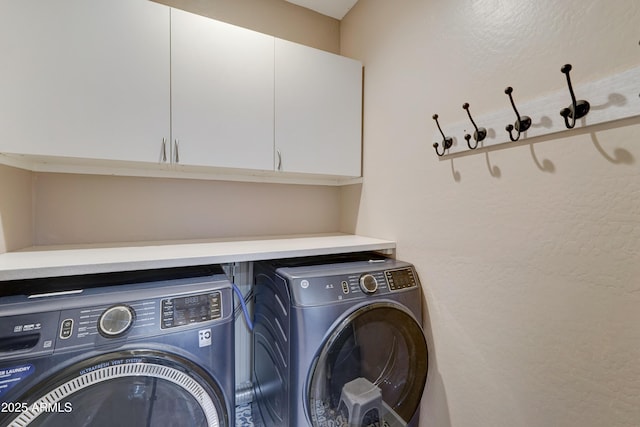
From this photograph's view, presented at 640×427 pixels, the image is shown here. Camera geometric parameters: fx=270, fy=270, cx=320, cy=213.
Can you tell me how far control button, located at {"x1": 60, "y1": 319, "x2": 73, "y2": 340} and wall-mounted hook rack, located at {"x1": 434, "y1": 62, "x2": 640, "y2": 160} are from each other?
1.43 metres

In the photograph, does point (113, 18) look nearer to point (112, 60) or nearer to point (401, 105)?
point (112, 60)

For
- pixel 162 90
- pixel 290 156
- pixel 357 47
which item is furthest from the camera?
pixel 357 47

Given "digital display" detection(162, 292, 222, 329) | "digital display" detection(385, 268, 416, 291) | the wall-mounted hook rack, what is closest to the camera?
the wall-mounted hook rack

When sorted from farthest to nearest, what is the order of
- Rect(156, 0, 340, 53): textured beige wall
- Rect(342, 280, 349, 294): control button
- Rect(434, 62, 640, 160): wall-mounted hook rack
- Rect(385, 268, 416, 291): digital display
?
Rect(156, 0, 340, 53): textured beige wall
Rect(385, 268, 416, 291): digital display
Rect(342, 280, 349, 294): control button
Rect(434, 62, 640, 160): wall-mounted hook rack

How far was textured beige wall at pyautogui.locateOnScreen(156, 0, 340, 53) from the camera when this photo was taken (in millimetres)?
1553

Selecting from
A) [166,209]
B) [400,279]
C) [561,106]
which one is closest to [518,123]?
[561,106]

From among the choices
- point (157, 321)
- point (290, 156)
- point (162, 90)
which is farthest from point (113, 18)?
point (157, 321)

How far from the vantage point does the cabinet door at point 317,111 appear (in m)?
1.41

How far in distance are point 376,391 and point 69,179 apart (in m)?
1.69

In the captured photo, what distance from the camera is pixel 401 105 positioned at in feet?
4.55

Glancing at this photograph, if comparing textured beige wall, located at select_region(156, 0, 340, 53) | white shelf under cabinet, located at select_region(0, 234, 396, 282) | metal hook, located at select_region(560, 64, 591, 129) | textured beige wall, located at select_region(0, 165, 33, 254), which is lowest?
white shelf under cabinet, located at select_region(0, 234, 396, 282)

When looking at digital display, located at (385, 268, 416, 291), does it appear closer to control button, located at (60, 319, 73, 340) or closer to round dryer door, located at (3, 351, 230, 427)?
round dryer door, located at (3, 351, 230, 427)

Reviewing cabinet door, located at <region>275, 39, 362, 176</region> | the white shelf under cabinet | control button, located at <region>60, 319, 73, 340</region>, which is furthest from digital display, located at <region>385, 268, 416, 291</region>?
control button, located at <region>60, 319, 73, 340</region>

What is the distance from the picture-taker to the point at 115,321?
79 cm
